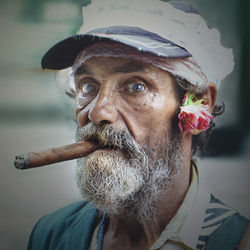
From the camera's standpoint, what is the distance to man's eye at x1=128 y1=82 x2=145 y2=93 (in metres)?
1.47

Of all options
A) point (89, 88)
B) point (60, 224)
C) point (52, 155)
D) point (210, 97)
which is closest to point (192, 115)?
point (210, 97)

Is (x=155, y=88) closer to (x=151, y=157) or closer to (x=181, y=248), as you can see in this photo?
(x=151, y=157)

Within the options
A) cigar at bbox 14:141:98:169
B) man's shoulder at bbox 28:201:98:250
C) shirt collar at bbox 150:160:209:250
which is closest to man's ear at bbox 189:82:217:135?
shirt collar at bbox 150:160:209:250

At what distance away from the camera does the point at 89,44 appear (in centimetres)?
151

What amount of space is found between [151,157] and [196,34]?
2.01 ft

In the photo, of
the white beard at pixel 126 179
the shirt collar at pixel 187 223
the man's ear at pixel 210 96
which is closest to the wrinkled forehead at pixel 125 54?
the man's ear at pixel 210 96

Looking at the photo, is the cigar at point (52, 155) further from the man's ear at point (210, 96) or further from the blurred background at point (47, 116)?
the man's ear at point (210, 96)

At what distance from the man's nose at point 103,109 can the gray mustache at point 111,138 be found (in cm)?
3

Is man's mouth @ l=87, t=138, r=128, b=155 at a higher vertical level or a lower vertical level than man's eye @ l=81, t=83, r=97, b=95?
lower

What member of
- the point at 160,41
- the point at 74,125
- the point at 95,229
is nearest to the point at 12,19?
the point at 74,125

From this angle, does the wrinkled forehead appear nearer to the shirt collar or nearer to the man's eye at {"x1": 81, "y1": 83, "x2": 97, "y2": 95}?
the man's eye at {"x1": 81, "y1": 83, "x2": 97, "y2": 95}

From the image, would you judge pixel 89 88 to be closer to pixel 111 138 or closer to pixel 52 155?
pixel 111 138

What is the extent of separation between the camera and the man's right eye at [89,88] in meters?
1.54

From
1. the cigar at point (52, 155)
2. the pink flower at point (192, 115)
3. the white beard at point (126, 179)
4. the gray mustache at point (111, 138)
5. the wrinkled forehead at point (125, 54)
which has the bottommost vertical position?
the white beard at point (126, 179)
